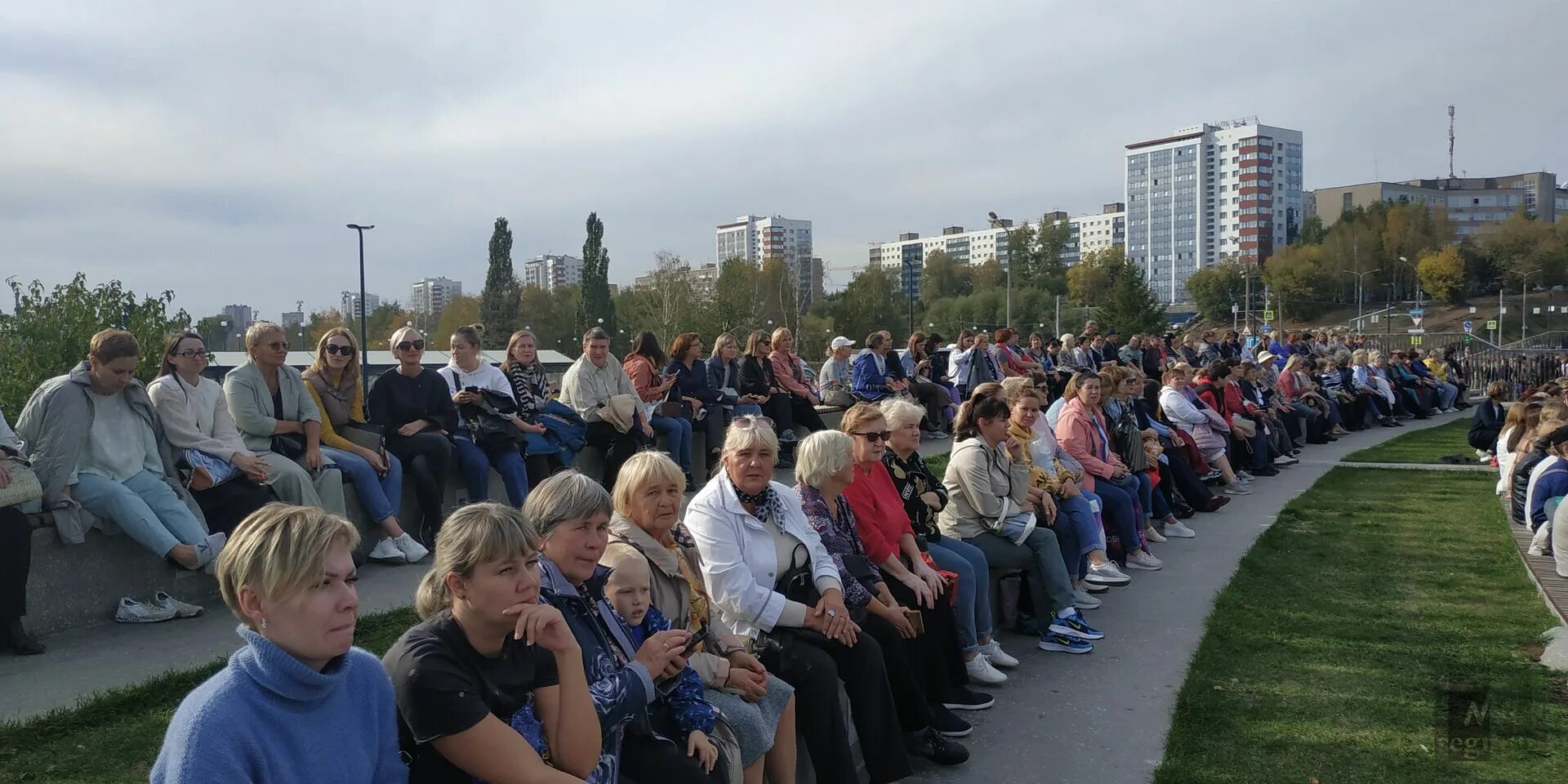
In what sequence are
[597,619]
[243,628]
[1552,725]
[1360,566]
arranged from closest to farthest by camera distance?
1. [243,628]
2. [597,619]
3. [1552,725]
4. [1360,566]

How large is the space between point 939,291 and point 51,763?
96316 mm

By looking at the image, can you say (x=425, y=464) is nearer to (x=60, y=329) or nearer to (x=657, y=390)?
(x=657, y=390)

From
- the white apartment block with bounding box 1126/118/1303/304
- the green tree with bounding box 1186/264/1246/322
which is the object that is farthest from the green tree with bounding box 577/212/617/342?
the white apartment block with bounding box 1126/118/1303/304

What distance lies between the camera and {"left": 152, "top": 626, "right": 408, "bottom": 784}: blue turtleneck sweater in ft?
6.70

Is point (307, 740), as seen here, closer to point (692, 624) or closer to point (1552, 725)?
point (692, 624)

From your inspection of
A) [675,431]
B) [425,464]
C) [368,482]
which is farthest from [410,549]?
[675,431]

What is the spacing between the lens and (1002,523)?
6234 mm

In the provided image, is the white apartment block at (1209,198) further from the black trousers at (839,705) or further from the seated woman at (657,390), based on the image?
the black trousers at (839,705)

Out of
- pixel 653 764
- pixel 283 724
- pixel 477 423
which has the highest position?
pixel 477 423

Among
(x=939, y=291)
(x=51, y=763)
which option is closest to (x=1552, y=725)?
(x=51, y=763)

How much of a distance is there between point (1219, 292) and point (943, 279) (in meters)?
23.6

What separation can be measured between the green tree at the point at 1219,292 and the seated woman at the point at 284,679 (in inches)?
3557

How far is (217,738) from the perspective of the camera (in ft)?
6.70

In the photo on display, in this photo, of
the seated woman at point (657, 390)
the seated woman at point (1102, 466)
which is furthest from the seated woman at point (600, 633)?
the seated woman at point (657, 390)
